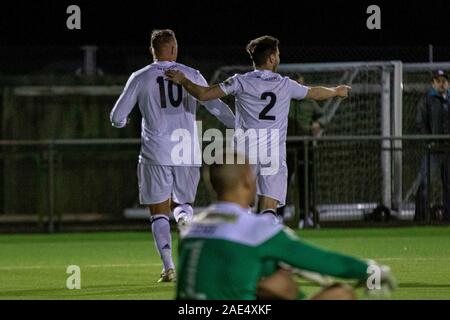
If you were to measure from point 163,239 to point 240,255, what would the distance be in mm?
6175

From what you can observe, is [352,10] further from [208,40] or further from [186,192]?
[186,192]

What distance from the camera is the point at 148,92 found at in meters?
13.0

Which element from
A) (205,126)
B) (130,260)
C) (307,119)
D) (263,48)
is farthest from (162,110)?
(205,126)

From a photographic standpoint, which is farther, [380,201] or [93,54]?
[93,54]

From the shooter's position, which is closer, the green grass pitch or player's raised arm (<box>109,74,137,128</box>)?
the green grass pitch

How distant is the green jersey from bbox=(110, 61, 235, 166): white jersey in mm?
6142

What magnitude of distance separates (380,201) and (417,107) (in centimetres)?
171

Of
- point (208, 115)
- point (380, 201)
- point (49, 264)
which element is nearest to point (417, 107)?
point (380, 201)

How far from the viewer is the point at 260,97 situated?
1275 centimetres

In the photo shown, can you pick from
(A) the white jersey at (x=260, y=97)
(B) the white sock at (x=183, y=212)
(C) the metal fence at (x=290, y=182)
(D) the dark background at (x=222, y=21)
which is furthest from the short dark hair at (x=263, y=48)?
(C) the metal fence at (x=290, y=182)

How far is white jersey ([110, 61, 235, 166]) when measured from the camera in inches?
514

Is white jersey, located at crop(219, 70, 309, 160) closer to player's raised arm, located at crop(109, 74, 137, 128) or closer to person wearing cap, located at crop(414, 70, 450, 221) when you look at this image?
player's raised arm, located at crop(109, 74, 137, 128)

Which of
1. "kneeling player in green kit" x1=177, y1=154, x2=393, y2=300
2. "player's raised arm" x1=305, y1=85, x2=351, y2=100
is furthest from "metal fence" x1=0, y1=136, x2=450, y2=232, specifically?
"kneeling player in green kit" x1=177, y1=154, x2=393, y2=300

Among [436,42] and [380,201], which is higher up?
[436,42]
